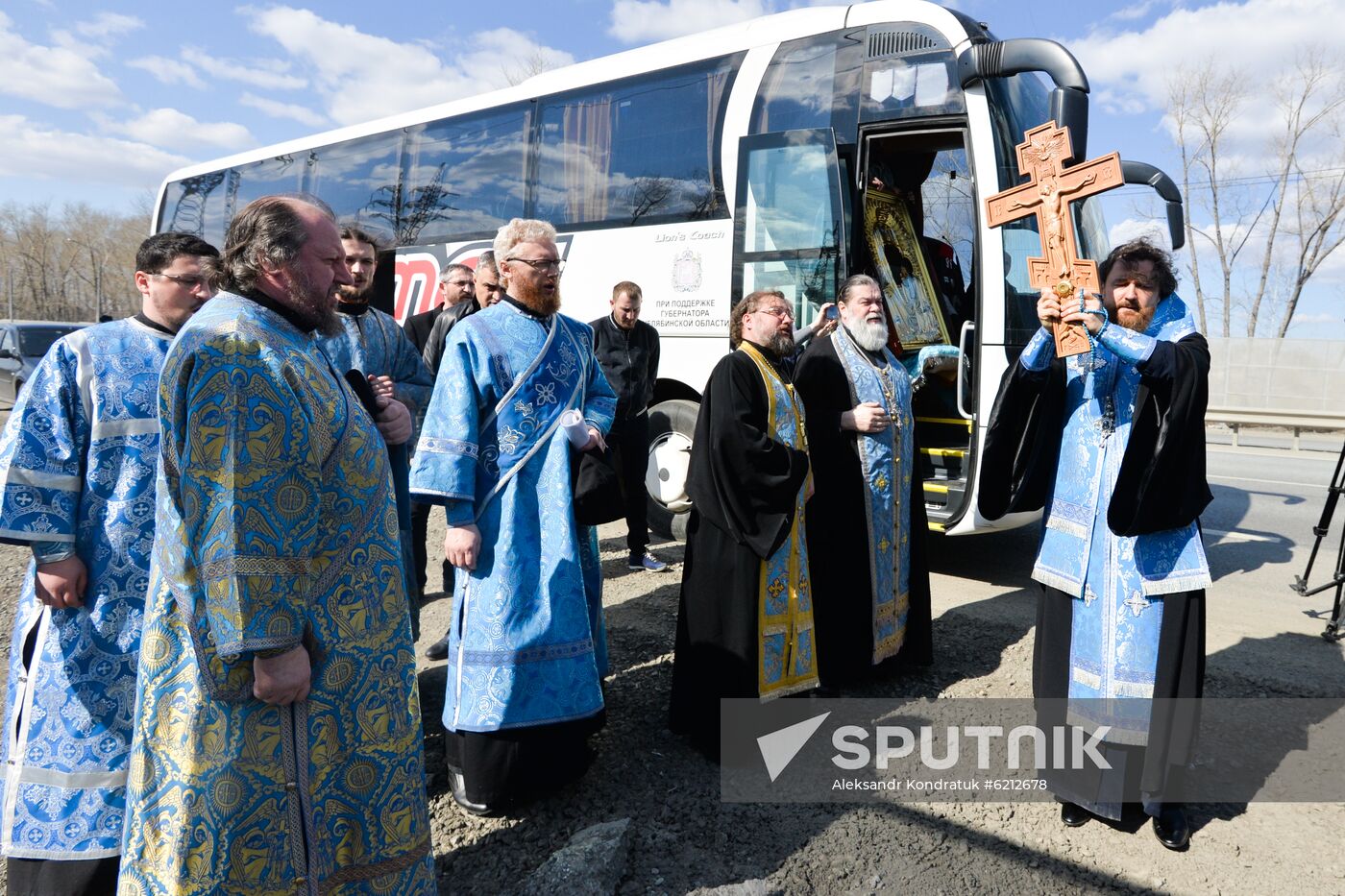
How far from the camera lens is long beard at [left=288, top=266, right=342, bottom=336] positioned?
1731mm

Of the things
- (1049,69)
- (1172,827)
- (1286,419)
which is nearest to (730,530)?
(1172,827)

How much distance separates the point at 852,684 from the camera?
4.04 meters

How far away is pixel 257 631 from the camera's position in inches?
61.1

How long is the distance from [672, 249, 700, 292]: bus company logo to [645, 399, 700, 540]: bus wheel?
3.02ft

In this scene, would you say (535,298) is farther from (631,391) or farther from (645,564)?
(645,564)

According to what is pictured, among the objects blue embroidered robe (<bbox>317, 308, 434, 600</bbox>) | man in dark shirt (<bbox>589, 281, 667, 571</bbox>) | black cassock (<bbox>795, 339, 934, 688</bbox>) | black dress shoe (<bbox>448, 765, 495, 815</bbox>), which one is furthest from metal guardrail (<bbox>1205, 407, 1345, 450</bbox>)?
black dress shoe (<bbox>448, 765, 495, 815</bbox>)

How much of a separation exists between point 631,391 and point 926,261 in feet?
8.46

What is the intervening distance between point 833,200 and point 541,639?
13.2 ft

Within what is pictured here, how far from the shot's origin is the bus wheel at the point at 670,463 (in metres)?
6.84

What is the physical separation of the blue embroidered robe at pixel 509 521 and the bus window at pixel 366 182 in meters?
6.66

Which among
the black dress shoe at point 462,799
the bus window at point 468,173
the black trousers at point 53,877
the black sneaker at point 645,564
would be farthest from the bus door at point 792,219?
the black trousers at point 53,877

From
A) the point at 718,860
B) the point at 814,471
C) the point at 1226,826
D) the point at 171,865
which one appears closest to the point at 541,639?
the point at 718,860

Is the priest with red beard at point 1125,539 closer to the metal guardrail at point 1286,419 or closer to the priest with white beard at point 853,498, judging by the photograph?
the priest with white beard at point 853,498

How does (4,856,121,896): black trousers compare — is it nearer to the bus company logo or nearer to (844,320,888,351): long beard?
(844,320,888,351): long beard
